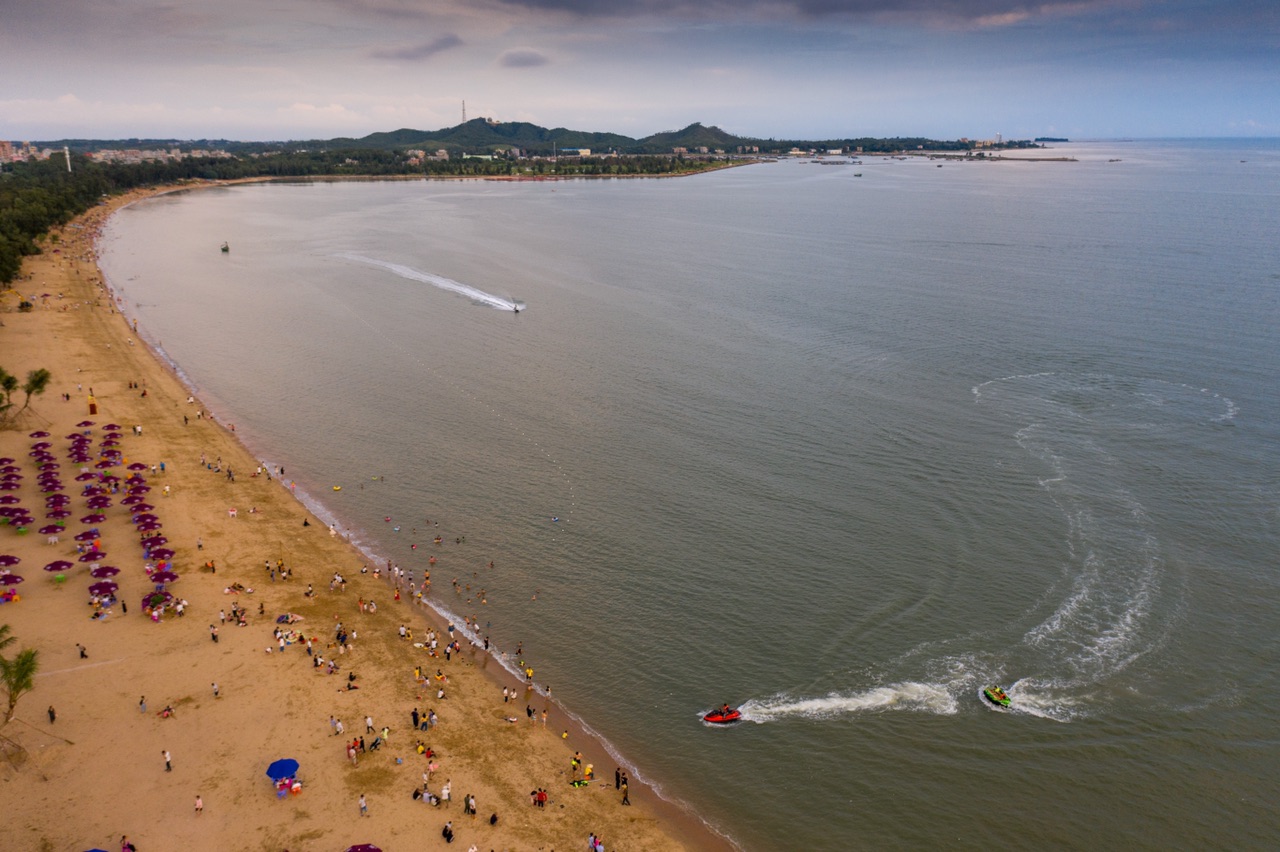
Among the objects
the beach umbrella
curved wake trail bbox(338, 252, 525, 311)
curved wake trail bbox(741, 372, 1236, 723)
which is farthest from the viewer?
curved wake trail bbox(338, 252, 525, 311)

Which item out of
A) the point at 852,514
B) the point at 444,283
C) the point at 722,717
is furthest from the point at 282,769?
the point at 444,283

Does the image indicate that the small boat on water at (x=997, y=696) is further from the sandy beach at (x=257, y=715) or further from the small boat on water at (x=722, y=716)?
the sandy beach at (x=257, y=715)

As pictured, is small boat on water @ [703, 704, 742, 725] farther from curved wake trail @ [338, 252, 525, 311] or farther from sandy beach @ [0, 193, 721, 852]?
curved wake trail @ [338, 252, 525, 311]

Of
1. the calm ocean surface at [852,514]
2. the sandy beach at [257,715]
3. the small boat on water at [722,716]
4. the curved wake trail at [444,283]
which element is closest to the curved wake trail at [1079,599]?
the calm ocean surface at [852,514]

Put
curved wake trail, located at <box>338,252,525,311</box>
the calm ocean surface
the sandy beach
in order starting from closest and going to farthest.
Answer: the sandy beach → the calm ocean surface → curved wake trail, located at <box>338,252,525,311</box>

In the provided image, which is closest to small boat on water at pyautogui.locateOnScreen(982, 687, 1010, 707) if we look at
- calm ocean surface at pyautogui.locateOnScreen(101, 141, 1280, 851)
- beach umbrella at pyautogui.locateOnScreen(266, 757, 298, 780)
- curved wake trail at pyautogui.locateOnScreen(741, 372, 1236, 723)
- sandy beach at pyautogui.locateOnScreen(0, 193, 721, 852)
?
curved wake trail at pyautogui.locateOnScreen(741, 372, 1236, 723)

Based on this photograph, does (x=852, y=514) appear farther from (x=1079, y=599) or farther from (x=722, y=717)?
(x=722, y=717)
